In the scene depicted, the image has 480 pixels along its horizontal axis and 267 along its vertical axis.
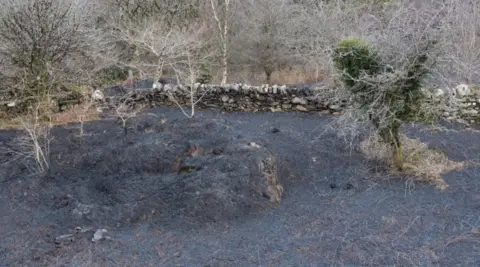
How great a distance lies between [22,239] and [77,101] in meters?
5.79

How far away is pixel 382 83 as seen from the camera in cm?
504

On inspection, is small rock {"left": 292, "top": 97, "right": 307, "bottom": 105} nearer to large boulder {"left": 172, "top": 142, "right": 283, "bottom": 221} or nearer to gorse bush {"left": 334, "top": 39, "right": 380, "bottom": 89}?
large boulder {"left": 172, "top": 142, "right": 283, "bottom": 221}

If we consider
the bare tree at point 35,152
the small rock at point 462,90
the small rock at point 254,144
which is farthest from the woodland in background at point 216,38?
the bare tree at point 35,152

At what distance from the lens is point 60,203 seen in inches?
202

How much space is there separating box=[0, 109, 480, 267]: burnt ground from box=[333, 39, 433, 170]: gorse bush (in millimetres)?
976

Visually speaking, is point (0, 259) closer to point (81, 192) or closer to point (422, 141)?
point (81, 192)

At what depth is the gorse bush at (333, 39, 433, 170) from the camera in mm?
4914

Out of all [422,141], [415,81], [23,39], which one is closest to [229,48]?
[23,39]

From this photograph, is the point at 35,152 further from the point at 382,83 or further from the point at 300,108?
the point at 300,108

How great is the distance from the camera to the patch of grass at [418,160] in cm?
546

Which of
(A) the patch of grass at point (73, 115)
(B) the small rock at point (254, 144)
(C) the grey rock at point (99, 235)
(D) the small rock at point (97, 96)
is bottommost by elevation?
(A) the patch of grass at point (73, 115)

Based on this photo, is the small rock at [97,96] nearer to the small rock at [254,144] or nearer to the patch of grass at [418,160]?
the small rock at [254,144]

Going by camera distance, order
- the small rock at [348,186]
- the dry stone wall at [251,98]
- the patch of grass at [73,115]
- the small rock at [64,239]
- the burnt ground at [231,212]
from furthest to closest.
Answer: the dry stone wall at [251,98] → the patch of grass at [73,115] → the small rock at [348,186] → the small rock at [64,239] → the burnt ground at [231,212]

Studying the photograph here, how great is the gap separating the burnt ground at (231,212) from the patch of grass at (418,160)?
0.51 feet
